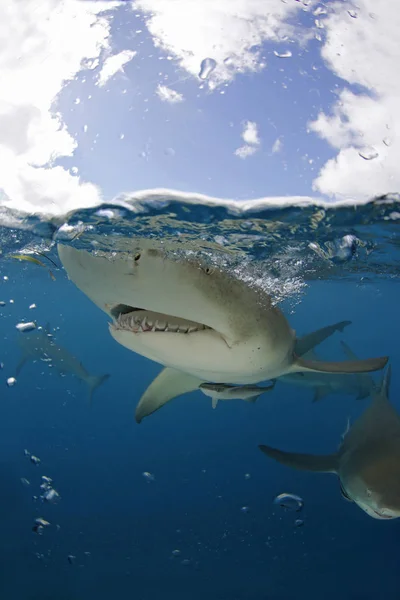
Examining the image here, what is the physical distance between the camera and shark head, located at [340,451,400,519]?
175 inches

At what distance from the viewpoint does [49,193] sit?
243 inches

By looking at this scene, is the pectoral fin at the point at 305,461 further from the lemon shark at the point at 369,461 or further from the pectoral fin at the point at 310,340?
the pectoral fin at the point at 310,340

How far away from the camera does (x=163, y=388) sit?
4961 millimetres

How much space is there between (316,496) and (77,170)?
49.9 feet

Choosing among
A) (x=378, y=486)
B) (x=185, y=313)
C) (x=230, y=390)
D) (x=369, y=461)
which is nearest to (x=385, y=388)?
(x=369, y=461)

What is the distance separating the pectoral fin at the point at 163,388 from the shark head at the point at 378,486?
88.6 inches

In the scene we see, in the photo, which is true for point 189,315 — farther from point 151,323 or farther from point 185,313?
point 151,323

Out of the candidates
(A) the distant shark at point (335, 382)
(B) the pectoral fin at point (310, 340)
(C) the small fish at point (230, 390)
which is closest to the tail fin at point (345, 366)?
(C) the small fish at point (230, 390)

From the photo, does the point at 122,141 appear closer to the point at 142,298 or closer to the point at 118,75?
the point at 118,75

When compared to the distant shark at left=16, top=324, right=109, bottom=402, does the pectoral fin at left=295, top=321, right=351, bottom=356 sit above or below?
above

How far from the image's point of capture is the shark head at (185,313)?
2.45 m

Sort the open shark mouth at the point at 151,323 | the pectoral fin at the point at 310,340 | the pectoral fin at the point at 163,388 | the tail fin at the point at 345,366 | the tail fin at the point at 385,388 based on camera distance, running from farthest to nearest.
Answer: the tail fin at the point at 385,388 < the pectoral fin at the point at 310,340 < the pectoral fin at the point at 163,388 < the tail fin at the point at 345,366 < the open shark mouth at the point at 151,323

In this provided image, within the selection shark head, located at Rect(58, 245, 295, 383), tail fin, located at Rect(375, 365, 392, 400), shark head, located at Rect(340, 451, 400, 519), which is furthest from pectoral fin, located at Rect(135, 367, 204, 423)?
tail fin, located at Rect(375, 365, 392, 400)

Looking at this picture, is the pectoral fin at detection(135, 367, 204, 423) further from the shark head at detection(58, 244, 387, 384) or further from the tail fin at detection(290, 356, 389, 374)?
the tail fin at detection(290, 356, 389, 374)
